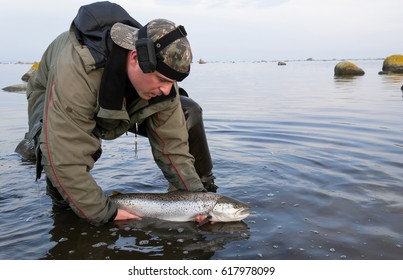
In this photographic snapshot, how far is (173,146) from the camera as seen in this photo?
16.5 ft

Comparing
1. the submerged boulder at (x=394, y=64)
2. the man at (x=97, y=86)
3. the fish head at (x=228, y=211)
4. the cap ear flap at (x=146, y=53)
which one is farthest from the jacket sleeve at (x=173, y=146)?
the submerged boulder at (x=394, y=64)

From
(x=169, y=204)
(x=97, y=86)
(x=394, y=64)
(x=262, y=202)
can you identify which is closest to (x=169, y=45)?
(x=97, y=86)

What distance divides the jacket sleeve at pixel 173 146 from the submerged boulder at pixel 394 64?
3767cm

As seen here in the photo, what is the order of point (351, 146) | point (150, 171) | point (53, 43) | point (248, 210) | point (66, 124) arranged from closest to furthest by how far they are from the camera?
point (66, 124) → point (53, 43) → point (248, 210) → point (150, 171) → point (351, 146)

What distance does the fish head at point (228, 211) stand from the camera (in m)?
4.71

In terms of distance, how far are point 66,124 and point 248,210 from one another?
7.88ft

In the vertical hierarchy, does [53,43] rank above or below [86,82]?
above

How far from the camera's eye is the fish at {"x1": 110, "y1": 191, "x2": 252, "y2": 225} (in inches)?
186

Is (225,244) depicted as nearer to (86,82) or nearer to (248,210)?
(248,210)

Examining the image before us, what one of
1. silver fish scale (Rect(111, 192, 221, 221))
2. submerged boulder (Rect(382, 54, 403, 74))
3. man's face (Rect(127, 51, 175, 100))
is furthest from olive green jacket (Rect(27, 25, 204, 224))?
submerged boulder (Rect(382, 54, 403, 74))

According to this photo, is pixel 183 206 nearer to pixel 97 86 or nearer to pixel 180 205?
pixel 180 205

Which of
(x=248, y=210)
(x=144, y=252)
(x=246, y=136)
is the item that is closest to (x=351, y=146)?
(x=246, y=136)

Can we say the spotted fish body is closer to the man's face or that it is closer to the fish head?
the fish head

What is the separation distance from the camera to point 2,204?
532cm
